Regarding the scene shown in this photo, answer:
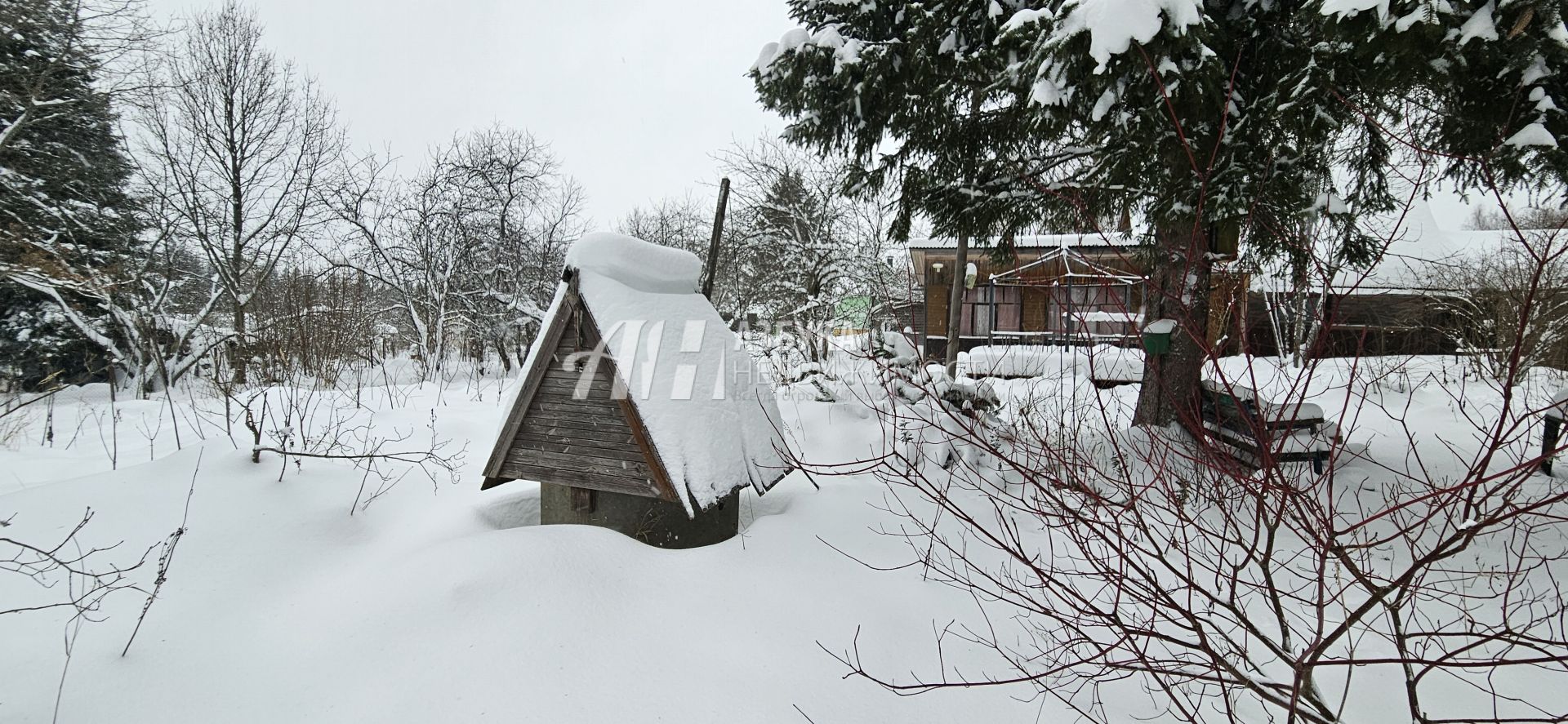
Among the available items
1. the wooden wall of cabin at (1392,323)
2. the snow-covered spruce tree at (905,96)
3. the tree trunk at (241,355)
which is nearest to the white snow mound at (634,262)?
the snow-covered spruce tree at (905,96)

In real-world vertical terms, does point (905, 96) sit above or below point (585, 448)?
above

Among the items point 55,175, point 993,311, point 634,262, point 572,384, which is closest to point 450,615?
point 572,384

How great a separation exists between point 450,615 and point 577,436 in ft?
3.47

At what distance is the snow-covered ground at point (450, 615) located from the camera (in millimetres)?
2457

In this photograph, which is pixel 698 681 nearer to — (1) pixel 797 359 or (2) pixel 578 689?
(2) pixel 578 689

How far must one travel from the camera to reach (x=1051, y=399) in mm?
7348

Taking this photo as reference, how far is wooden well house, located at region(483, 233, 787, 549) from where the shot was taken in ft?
10.9

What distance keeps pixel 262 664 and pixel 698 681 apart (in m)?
1.93

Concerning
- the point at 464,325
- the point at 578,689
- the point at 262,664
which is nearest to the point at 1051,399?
the point at 578,689

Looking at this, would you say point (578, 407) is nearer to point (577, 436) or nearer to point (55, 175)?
point (577, 436)

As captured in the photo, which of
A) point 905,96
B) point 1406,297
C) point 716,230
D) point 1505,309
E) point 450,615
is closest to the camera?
point 450,615

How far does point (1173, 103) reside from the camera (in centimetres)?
429

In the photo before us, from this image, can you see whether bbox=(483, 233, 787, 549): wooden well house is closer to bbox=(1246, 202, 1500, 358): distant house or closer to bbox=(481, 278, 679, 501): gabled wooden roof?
bbox=(481, 278, 679, 501): gabled wooden roof

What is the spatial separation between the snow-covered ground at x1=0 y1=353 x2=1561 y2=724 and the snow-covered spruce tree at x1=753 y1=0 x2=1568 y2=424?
187 centimetres
